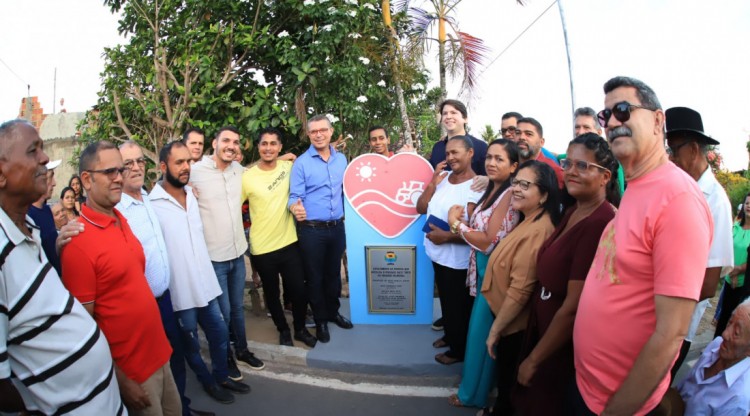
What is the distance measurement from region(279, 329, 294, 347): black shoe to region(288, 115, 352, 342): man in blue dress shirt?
0.92ft

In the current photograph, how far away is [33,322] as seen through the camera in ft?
5.05

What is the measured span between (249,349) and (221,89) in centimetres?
562

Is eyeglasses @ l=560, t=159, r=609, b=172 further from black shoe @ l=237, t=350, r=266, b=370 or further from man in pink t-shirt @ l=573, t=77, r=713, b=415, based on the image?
black shoe @ l=237, t=350, r=266, b=370

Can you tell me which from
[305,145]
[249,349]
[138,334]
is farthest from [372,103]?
[138,334]

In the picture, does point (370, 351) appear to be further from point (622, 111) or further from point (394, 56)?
point (394, 56)

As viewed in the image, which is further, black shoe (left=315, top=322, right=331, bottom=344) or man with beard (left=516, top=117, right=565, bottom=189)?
black shoe (left=315, top=322, right=331, bottom=344)

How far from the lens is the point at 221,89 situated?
8.27 meters

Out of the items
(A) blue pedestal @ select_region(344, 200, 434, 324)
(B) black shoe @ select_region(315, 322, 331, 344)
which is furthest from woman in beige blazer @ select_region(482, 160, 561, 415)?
(B) black shoe @ select_region(315, 322, 331, 344)

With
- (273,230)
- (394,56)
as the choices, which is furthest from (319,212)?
(394,56)

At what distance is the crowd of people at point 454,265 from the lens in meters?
1.52

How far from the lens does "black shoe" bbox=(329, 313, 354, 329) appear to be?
466 cm

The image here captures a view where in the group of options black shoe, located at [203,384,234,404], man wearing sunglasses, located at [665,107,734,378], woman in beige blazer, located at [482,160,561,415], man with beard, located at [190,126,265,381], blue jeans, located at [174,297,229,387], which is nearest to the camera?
man wearing sunglasses, located at [665,107,734,378]

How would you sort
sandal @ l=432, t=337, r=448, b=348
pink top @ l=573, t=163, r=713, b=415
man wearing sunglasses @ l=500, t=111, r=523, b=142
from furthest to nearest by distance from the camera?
man wearing sunglasses @ l=500, t=111, r=523, b=142
sandal @ l=432, t=337, r=448, b=348
pink top @ l=573, t=163, r=713, b=415

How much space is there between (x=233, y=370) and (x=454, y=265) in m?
2.17
